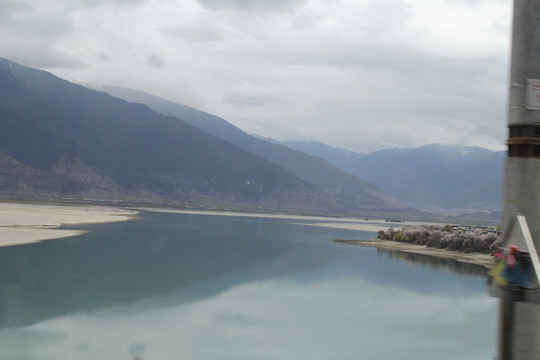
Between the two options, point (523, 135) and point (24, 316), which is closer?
point (523, 135)

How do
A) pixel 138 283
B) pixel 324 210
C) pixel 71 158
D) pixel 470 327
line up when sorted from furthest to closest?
1. pixel 324 210
2. pixel 71 158
3. pixel 138 283
4. pixel 470 327

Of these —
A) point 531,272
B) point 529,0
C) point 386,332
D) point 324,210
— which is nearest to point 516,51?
point 529,0

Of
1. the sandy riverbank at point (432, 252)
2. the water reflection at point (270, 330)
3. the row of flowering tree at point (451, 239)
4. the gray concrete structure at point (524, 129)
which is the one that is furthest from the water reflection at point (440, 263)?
the gray concrete structure at point (524, 129)

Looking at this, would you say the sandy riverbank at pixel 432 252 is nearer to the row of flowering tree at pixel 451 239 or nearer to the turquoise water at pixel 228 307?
the row of flowering tree at pixel 451 239

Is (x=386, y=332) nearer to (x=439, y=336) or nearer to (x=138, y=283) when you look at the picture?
(x=439, y=336)

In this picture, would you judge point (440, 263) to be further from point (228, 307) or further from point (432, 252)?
point (228, 307)

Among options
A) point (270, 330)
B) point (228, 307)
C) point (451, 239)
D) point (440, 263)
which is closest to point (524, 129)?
point (270, 330)
